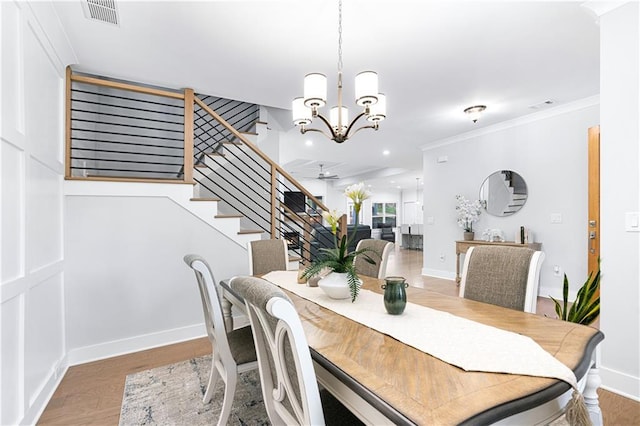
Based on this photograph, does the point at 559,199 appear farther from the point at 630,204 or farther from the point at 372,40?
the point at 372,40

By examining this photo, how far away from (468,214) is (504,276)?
3.74m

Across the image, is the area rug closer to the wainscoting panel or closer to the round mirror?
the wainscoting panel

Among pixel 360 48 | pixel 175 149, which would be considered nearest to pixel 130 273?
pixel 175 149

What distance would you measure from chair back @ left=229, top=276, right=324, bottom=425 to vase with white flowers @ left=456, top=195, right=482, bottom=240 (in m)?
4.63

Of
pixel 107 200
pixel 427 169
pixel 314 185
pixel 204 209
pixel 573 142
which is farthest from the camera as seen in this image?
pixel 314 185

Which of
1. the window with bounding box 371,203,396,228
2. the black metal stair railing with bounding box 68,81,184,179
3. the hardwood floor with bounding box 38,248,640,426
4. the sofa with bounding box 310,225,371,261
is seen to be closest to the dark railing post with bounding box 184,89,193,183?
the black metal stair railing with bounding box 68,81,184,179

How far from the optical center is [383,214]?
50.4 ft

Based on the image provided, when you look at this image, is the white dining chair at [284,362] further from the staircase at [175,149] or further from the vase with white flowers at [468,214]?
the vase with white flowers at [468,214]

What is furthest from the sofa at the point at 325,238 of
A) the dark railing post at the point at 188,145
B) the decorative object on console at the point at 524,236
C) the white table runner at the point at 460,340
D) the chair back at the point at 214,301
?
the decorative object on console at the point at 524,236

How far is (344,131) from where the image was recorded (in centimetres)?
260

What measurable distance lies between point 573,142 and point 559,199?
730 mm

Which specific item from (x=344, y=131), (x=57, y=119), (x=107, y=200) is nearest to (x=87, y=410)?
(x=107, y=200)

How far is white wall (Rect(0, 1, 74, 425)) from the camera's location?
1.52 metres

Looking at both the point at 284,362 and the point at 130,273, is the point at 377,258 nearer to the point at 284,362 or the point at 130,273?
the point at 284,362
